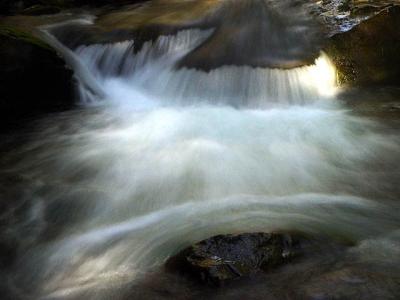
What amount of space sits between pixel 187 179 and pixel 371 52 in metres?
4.86

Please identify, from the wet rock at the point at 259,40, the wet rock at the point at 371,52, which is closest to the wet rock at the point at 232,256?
the wet rock at the point at 259,40

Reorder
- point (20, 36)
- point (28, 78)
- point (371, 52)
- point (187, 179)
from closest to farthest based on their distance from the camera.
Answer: point (187, 179) → point (28, 78) → point (20, 36) → point (371, 52)

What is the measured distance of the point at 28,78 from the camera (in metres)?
7.64

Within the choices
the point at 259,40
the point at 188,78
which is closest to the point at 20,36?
the point at 188,78

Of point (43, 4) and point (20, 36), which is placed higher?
point (43, 4)

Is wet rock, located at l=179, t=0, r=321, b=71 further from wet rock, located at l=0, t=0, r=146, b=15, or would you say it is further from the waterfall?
wet rock, located at l=0, t=0, r=146, b=15

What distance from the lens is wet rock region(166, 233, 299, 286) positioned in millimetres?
3309

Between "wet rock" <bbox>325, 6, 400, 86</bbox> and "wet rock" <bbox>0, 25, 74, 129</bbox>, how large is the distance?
5.14 m

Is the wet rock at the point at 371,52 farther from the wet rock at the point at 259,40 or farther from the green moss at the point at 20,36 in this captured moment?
the green moss at the point at 20,36

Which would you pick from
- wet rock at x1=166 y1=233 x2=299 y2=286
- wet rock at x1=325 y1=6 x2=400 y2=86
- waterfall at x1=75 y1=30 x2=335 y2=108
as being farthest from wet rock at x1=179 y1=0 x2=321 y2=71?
wet rock at x1=166 y1=233 x2=299 y2=286

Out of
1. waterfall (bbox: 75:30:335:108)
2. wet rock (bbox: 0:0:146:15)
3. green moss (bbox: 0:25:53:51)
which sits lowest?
waterfall (bbox: 75:30:335:108)

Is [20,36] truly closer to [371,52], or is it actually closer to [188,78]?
[188,78]

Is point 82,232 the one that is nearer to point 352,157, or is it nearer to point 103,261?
point 103,261

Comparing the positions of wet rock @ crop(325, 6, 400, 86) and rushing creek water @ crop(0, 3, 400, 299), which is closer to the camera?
rushing creek water @ crop(0, 3, 400, 299)
